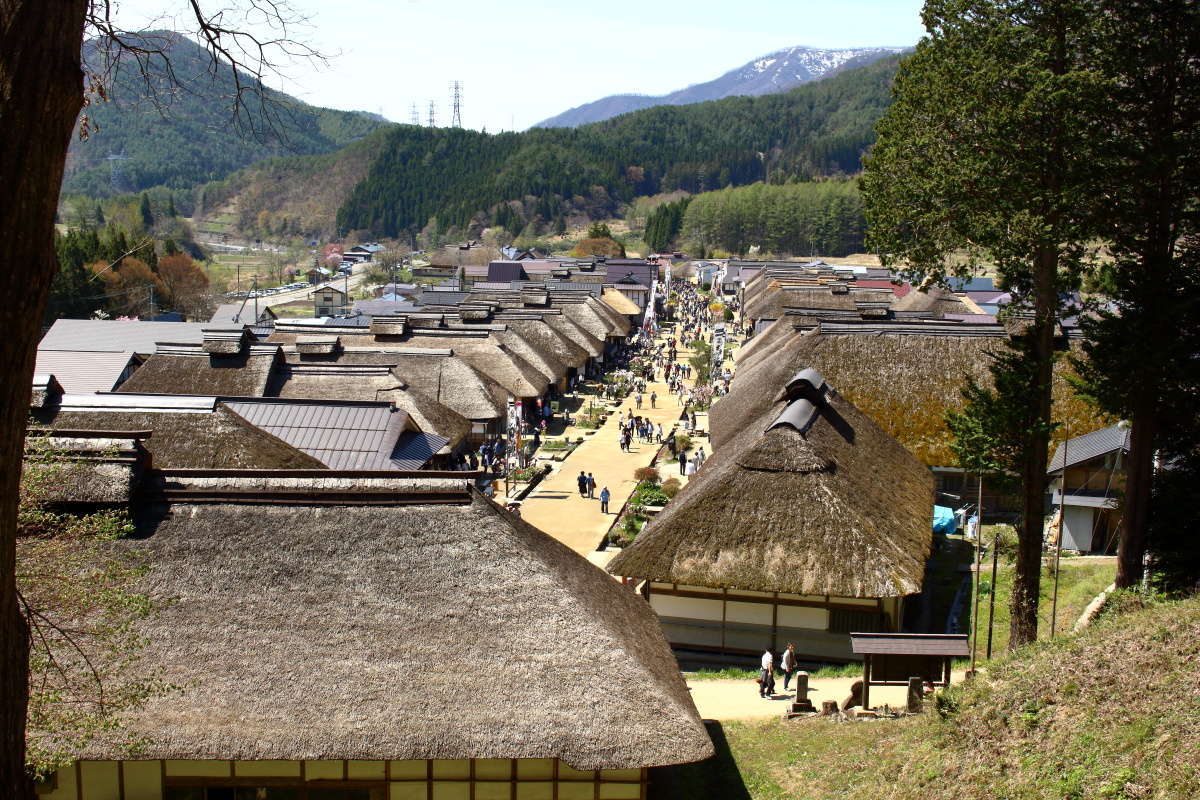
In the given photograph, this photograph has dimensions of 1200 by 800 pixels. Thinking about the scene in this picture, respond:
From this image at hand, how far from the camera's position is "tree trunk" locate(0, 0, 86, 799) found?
482 centimetres

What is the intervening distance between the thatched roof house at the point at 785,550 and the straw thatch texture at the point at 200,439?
7.64m

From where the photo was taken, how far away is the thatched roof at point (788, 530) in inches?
706

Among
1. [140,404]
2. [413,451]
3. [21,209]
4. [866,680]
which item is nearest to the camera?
[21,209]

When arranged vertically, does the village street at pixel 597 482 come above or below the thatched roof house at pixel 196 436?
below

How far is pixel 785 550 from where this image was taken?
1841 centimetres

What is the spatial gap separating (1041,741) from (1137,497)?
26.6 ft

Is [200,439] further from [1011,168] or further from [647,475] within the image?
[647,475]

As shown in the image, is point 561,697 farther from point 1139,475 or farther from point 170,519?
point 1139,475

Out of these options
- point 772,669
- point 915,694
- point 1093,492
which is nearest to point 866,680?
point 915,694

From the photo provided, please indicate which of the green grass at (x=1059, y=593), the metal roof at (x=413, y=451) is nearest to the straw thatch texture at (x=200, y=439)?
the metal roof at (x=413, y=451)

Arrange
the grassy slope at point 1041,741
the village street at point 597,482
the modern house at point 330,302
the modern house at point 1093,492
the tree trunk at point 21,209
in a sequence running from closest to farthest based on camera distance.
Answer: the tree trunk at point 21,209 < the grassy slope at point 1041,741 < the modern house at point 1093,492 < the village street at point 597,482 < the modern house at point 330,302

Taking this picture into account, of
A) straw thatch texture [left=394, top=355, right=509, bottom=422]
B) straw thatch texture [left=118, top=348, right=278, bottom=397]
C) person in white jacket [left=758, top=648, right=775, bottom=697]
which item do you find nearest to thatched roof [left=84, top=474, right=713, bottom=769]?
person in white jacket [left=758, top=648, right=775, bottom=697]

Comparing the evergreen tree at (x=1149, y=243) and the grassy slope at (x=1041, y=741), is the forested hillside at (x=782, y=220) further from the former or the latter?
the grassy slope at (x=1041, y=741)

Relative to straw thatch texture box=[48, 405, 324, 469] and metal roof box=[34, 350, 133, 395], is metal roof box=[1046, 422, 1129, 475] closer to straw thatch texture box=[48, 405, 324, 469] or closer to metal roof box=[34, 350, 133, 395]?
straw thatch texture box=[48, 405, 324, 469]
